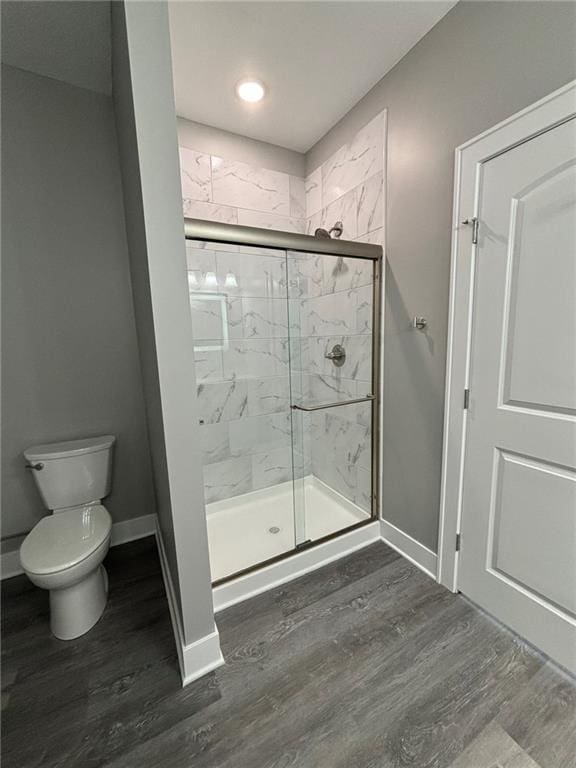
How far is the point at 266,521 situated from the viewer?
88.0 inches

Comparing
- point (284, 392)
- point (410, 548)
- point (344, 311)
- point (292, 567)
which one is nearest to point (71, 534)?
point (292, 567)

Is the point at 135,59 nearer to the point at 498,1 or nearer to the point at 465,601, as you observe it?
the point at 498,1

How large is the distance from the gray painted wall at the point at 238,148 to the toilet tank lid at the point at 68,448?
188cm

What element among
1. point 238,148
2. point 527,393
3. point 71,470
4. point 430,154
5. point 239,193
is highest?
point 238,148

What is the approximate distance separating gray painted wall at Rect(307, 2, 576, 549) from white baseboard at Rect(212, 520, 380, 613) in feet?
0.84

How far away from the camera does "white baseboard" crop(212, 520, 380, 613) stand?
5.17ft

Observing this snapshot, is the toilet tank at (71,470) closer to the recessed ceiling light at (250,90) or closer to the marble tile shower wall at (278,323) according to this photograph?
the marble tile shower wall at (278,323)

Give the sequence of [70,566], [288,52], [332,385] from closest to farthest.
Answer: [70,566] < [288,52] < [332,385]

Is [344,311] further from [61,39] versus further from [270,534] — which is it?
[61,39]

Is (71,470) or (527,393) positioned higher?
(527,393)

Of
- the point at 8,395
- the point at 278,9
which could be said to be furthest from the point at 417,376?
the point at 8,395

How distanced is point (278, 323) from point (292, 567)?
1.51 m

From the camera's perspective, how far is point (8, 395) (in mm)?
1703

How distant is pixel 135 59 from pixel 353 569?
7.51 feet
